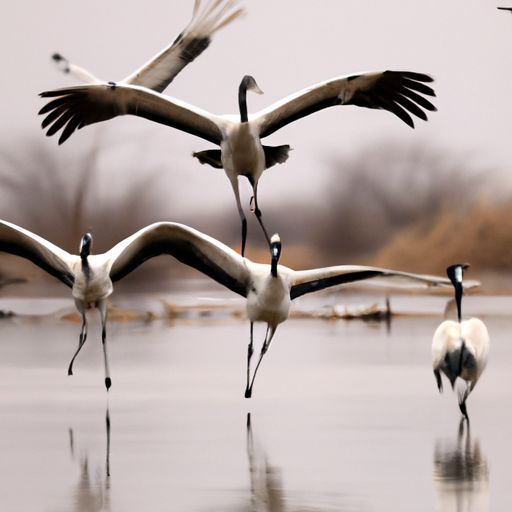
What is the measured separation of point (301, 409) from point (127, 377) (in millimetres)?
2491

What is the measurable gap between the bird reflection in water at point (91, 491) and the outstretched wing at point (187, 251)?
192 centimetres

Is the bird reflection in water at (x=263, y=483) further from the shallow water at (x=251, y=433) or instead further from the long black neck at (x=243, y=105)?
the long black neck at (x=243, y=105)

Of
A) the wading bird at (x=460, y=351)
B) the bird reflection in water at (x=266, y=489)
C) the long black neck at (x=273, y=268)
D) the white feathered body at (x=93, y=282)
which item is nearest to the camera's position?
the bird reflection in water at (x=266, y=489)

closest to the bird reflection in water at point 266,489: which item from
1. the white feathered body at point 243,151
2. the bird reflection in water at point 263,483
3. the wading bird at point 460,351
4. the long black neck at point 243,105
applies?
the bird reflection in water at point 263,483

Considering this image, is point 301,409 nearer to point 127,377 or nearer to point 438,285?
point 438,285

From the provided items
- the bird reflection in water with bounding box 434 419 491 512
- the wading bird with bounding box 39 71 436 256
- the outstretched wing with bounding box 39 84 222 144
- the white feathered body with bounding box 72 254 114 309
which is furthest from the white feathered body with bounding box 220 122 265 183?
the bird reflection in water with bounding box 434 419 491 512

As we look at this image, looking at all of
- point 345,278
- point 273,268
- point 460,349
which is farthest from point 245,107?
point 460,349

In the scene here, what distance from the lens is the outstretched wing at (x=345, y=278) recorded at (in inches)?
422

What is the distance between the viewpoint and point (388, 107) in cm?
1079

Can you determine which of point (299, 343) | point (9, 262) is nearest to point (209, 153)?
point (299, 343)

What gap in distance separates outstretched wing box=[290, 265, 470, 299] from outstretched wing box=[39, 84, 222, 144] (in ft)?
3.23

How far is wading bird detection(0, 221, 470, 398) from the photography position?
35.1 ft

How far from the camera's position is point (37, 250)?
444 inches

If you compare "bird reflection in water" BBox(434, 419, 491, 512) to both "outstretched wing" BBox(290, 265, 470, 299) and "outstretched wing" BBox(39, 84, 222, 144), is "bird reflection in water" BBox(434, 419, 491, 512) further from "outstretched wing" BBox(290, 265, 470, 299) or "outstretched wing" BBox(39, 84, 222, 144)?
"outstretched wing" BBox(39, 84, 222, 144)
